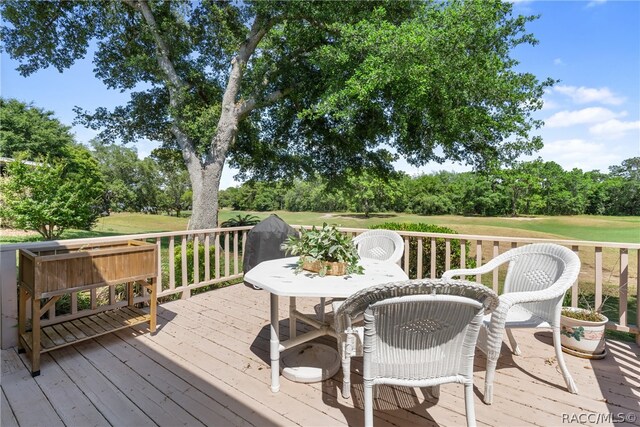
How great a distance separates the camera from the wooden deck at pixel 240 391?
5.71 ft

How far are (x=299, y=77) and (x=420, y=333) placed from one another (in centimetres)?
812

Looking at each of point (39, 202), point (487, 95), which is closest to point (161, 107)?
point (39, 202)

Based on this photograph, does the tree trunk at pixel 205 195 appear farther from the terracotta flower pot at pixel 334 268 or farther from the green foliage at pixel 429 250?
the terracotta flower pot at pixel 334 268

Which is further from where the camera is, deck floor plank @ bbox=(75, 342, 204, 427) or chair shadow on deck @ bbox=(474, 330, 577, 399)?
chair shadow on deck @ bbox=(474, 330, 577, 399)

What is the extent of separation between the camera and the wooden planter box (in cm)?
216

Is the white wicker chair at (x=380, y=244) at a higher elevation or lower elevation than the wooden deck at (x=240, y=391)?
higher

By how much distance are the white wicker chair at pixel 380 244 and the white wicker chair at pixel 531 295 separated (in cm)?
62

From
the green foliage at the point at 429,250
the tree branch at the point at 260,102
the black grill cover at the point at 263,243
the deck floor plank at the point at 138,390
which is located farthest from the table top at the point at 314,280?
the tree branch at the point at 260,102

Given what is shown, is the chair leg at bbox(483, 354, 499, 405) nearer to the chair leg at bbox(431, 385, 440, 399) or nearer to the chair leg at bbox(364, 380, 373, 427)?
the chair leg at bbox(431, 385, 440, 399)

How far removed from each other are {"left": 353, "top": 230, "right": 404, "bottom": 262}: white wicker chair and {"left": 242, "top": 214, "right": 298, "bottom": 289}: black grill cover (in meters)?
0.80

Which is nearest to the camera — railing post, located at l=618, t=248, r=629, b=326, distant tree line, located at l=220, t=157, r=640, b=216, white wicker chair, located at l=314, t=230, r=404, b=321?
railing post, located at l=618, t=248, r=629, b=326

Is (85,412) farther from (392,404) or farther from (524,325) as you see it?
(524,325)

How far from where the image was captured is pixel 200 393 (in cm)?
197

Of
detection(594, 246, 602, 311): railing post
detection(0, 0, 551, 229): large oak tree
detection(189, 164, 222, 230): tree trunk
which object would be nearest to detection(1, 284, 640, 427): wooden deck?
detection(594, 246, 602, 311): railing post
